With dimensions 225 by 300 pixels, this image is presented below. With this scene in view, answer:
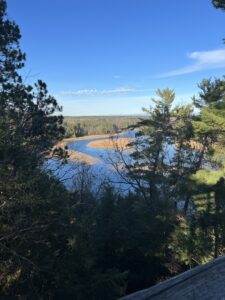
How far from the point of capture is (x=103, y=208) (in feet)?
67.9

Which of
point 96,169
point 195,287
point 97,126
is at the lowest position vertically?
point 96,169

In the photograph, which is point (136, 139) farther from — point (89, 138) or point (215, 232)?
point (89, 138)

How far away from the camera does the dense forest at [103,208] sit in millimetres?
7578

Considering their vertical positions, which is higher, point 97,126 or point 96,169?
point 97,126

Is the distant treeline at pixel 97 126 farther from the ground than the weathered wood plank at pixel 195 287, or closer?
farther from the ground

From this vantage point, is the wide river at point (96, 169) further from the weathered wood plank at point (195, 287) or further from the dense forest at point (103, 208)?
the weathered wood plank at point (195, 287)

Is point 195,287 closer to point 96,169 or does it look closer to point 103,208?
point 103,208

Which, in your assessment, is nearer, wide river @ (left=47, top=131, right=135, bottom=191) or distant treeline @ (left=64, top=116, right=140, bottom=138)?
wide river @ (left=47, top=131, right=135, bottom=191)

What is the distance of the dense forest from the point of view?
7.58 metres

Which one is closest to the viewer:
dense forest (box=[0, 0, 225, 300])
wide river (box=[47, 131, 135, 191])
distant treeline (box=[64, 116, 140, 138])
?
dense forest (box=[0, 0, 225, 300])

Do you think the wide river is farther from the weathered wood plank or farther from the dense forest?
the weathered wood plank

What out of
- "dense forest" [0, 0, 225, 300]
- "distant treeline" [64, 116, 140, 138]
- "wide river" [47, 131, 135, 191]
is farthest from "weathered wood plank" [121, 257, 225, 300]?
"distant treeline" [64, 116, 140, 138]

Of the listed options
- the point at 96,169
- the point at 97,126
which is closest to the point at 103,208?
the point at 96,169

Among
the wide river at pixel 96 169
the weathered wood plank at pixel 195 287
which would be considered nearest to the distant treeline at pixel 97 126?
the wide river at pixel 96 169
